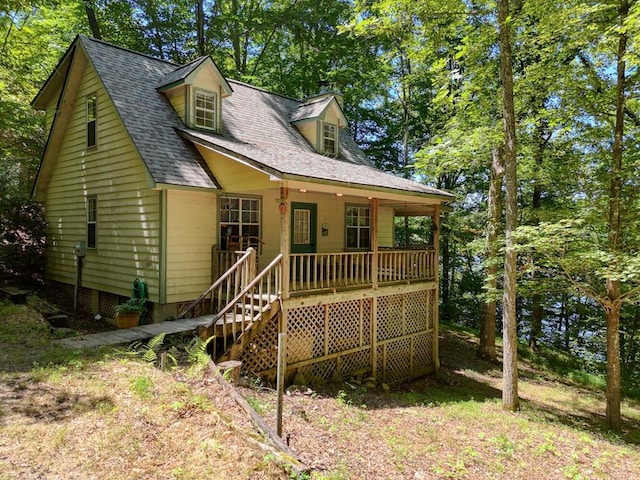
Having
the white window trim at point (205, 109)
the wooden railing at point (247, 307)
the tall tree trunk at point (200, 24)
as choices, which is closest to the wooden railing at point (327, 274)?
the wooden railing at point (247, 307)

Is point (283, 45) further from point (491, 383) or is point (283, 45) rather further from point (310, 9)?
point (491, 383)

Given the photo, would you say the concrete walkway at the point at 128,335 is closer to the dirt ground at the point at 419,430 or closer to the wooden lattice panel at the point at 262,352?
the wooden lattice panel at the point at 262,352

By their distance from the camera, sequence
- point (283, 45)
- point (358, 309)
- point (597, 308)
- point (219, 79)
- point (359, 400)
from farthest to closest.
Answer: point (283, 45), point (597, 308), point (219, 79), point (358, 309), point (359, 400)

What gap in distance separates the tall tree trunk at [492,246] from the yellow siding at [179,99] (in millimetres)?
9113

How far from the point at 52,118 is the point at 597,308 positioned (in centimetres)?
2450

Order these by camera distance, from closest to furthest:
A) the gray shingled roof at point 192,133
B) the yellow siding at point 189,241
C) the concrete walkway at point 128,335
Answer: the concrete walkway at point 128,335 → the gray shingled roof at point 192,133 → the yellow siding at point 189,241

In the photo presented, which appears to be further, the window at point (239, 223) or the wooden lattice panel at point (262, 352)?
the window at point (239, 223)

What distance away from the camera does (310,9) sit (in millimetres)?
20125

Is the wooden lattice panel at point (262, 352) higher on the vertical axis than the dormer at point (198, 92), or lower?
lower

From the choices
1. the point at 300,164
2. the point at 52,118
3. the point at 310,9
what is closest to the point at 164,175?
the point at 300,164

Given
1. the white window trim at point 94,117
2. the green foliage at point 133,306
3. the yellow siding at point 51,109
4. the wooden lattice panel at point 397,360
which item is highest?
the yellow siding at point 51,109

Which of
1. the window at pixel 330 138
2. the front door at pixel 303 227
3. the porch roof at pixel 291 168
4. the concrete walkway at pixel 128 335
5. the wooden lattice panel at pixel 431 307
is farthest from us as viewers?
the window at pixel 330 138

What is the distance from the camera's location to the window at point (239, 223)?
10.0 m

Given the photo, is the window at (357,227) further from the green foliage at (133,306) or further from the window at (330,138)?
the green foliage at (133,306)
